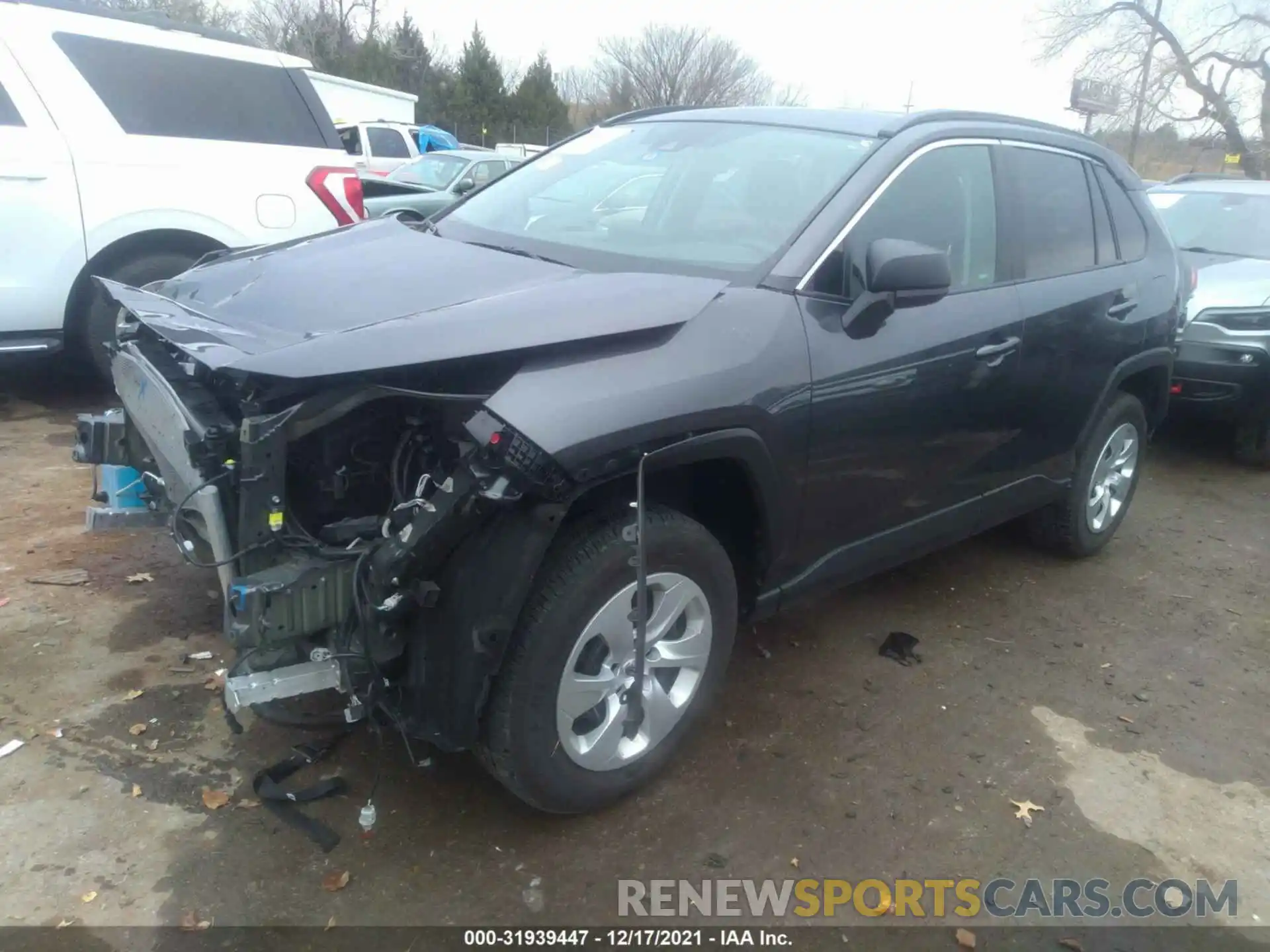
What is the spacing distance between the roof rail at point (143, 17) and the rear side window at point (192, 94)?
0.18 m

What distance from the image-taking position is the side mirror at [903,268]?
9.29 feet

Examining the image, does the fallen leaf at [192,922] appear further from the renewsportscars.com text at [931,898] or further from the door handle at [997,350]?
the door handle at [997,350]

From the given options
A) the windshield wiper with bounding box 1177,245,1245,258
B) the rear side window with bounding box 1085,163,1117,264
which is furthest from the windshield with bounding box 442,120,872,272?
the windshield wiper with bounding box 1177,245,1245,258

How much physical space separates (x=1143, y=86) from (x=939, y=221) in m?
23.8

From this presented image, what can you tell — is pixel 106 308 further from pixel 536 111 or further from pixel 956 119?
pixel 536 111

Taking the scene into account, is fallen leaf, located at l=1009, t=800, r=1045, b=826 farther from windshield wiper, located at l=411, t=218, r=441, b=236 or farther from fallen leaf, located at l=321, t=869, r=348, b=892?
windshield wiper, located at l=411, t=218, r=441, b=236

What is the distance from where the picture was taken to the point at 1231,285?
6.54 metres

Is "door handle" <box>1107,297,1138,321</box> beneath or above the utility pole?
beneath

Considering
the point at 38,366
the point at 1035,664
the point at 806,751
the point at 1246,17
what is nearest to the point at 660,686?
the point at 806,751

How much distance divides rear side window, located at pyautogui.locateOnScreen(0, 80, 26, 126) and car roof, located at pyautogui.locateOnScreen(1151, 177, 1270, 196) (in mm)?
8406

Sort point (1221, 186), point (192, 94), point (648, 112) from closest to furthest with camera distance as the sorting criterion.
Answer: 1. point (648, 112)
2. point (192, 94)
3. point (1221, 186)

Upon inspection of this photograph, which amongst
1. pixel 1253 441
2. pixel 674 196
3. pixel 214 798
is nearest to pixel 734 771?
pixel 214 798

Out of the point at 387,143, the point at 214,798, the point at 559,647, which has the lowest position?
the point at 214,798

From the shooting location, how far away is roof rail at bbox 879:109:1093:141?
3369 mm
